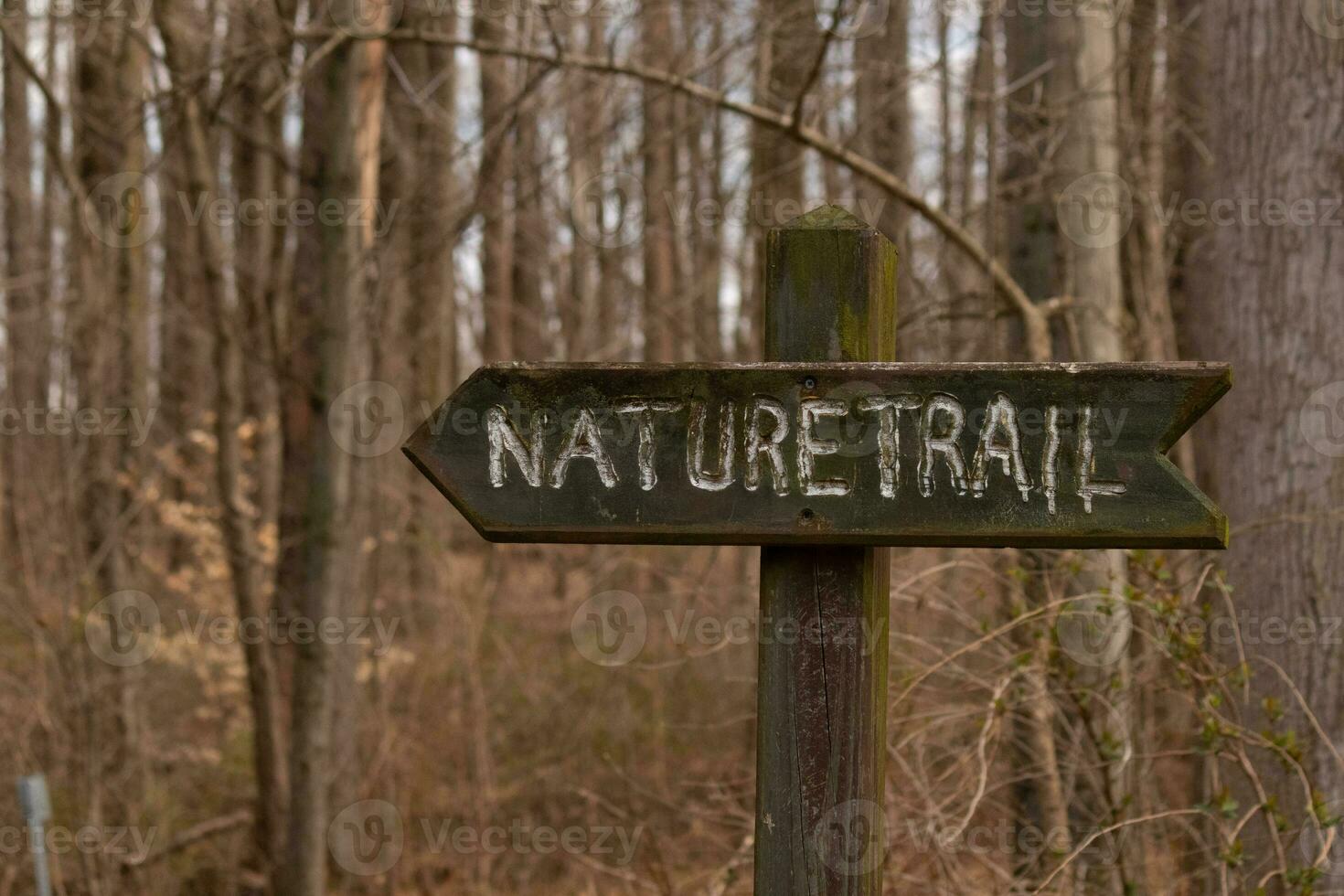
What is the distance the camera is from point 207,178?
19.3ft

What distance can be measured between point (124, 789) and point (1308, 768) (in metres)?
5.57

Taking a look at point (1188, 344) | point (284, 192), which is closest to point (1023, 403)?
point (1188, 344)

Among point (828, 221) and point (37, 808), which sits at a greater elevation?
point (828, 221)
